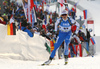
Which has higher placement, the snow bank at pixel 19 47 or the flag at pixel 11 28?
the flag at pixel 11 28

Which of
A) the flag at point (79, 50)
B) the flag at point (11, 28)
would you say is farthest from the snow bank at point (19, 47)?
the flag at point (79, 50)

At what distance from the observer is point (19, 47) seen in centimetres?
923

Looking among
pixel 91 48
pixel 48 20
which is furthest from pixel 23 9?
pixel 48 20

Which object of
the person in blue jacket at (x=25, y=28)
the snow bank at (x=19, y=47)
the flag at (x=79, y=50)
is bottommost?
the flag at (x=79, y=50)

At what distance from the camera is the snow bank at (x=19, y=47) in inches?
359

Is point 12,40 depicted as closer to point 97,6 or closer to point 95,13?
point 95,13

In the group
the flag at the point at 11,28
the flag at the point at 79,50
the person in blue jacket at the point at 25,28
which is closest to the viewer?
the flag at the point at 11,28

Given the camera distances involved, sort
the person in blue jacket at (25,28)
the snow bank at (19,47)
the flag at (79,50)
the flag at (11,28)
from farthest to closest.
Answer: the flag at (79,50)
the person in blue jacket at (25,28)
the flag at (11,28)
the snow bank at (19,47)

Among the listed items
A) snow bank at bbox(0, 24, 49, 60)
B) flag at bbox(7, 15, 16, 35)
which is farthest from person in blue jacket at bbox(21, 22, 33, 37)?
flag at bbox(7, 15, 16, 35)

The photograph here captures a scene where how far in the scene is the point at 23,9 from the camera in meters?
11.5

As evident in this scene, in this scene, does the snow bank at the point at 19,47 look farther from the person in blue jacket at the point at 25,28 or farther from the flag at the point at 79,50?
the flag at the point at 79,50

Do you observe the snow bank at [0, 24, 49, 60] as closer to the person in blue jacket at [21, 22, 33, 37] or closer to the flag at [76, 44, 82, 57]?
the person in blue jacket at [21, 22, 33, 37]

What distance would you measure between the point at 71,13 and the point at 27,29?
7825 millimetres

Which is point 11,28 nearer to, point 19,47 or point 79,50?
point 19,47
